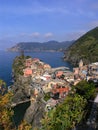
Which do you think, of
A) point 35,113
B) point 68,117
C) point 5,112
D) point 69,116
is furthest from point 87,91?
point 5,112

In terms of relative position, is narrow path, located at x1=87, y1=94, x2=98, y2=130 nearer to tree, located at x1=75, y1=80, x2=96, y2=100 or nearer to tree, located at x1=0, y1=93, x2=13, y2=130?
tree, located at x1=75, y1=80, x2=96, y2=100

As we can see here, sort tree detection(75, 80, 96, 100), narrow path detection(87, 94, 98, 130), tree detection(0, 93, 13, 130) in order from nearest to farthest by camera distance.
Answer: tree detection(0, 93, 13, 130), narrow path detection(87, 94, 98, 130), tree detection(75, 80, 96, 100)

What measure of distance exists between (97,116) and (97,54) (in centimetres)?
9598

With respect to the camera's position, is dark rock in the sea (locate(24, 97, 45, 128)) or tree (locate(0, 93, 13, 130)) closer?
tree (locate(0, 93, 13, 130))

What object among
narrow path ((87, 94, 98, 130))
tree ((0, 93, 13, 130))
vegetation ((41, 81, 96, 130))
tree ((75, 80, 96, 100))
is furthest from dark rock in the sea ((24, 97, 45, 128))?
tree ((0, 93, 13, 130))

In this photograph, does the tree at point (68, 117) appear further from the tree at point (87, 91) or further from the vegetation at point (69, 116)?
the tree at point (87, 91)

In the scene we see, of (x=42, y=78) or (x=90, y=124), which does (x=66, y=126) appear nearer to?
(x=90, y=124)

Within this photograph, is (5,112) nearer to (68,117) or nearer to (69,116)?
(68,117)

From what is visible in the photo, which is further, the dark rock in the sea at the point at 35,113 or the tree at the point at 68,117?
the dark rock in the sea at the point at 35,113

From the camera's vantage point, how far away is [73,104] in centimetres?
2211

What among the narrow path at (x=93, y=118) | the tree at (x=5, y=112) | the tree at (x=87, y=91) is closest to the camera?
the tree at (x=5, y=112)

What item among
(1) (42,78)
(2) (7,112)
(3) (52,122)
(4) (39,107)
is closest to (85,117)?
(3) (52,122)

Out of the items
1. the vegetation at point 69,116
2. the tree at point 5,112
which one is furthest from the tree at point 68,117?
the tree at point 5,112

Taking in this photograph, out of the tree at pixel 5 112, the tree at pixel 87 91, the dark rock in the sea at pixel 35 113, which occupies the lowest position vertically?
the dark rock in the sea at pixel 35 113
